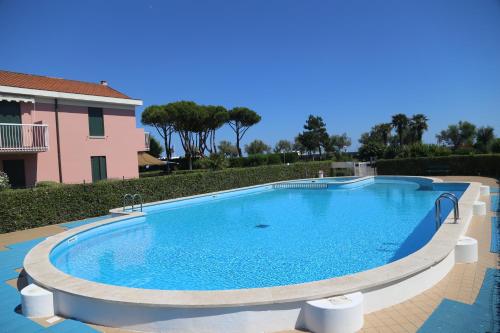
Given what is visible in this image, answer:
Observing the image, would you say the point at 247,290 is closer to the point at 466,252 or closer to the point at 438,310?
the point at 438,310

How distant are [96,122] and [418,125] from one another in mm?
54751

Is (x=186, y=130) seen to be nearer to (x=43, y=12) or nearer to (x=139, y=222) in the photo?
(x=139, y=222)

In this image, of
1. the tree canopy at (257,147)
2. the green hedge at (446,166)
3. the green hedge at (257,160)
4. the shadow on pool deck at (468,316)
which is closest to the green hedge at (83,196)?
the shadow on pool deck at (468,316)

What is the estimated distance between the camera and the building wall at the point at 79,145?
16.5 metres

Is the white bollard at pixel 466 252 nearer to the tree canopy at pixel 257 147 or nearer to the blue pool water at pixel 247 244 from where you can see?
the blue pool water at pixel 247 244

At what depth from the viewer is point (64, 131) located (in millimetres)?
17422

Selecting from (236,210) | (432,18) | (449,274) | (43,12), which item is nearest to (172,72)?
(236,210)

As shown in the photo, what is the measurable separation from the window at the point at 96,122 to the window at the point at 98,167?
1.42m

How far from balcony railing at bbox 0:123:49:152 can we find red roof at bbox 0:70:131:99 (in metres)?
1.99

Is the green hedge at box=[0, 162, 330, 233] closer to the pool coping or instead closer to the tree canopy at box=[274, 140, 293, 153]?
the pool coping

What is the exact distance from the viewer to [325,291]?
4.18 meters

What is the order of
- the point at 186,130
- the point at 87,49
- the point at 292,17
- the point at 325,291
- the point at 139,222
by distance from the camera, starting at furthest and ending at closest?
the point at 186,130 → the point at 292,17 → the point at 87,49 → the point at 139,222 → the point at 325,291

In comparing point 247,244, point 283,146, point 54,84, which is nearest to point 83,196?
point 247,244

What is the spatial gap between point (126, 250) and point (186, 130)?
2903cm
